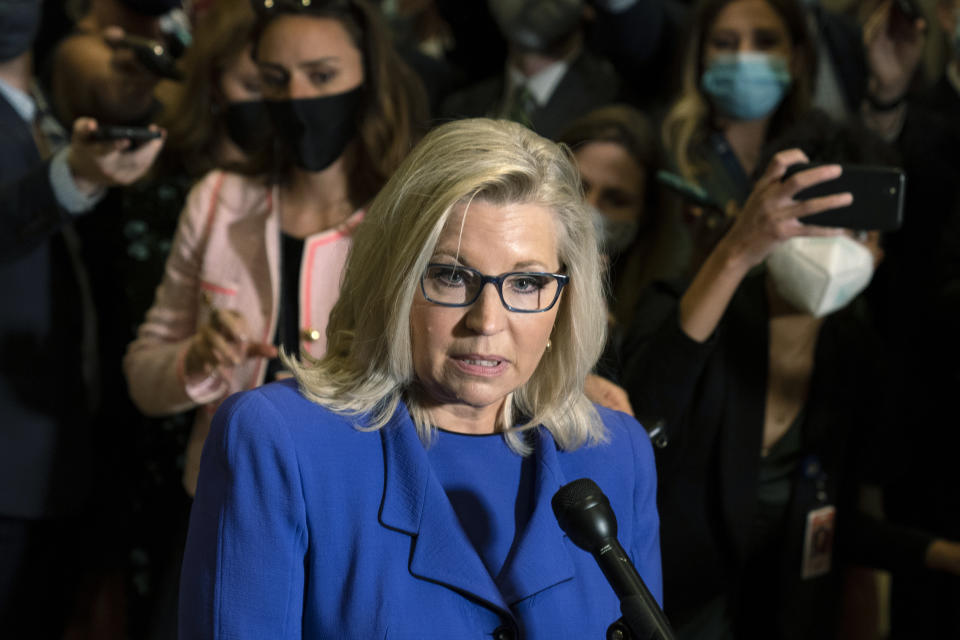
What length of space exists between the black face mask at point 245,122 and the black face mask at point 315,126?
42cm

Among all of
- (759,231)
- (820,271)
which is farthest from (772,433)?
(759,231)

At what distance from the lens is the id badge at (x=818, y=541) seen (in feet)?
8.98

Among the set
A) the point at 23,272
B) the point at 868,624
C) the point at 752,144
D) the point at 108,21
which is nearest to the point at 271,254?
the point at 23,272

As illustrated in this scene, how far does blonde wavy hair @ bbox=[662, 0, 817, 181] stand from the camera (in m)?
3.37

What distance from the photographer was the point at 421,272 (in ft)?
5.54

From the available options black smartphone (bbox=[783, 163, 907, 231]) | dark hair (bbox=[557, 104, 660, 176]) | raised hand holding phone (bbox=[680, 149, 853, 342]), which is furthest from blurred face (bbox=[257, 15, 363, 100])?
black smartphone (bbox=[783, 163, 907, 231])

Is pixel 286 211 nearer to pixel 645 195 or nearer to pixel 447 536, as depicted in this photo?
pixel 645 195

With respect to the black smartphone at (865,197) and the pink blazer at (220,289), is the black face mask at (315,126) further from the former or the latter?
the black smartphone at (865,197)

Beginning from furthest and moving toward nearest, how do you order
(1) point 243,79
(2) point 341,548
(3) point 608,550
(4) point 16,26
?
(1) point 243,79, (4) point 16,26, (2) point 341,548, (3) point 608,550

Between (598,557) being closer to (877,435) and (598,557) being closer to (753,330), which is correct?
(753,330)

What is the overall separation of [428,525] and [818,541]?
143 cm


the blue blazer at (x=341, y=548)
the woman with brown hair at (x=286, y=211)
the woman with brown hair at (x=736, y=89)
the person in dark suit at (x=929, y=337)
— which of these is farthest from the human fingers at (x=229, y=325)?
the person in dark suit at (x=929, y=337)

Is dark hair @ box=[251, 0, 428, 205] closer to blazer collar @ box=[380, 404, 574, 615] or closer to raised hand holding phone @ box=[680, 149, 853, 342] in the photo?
raised hand holding phone @ box=[680, 149, 853, 342]

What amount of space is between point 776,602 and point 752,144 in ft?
4.57
